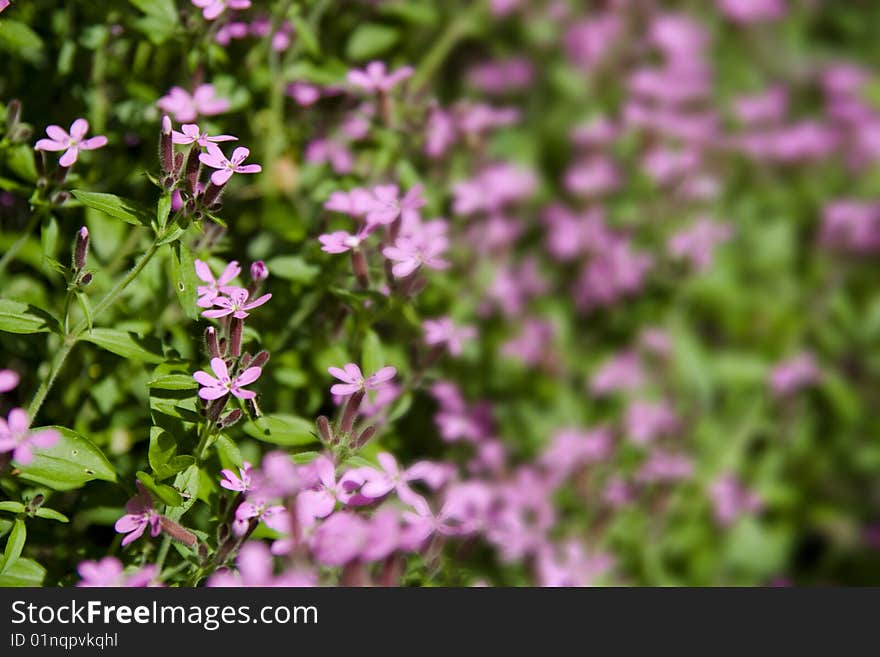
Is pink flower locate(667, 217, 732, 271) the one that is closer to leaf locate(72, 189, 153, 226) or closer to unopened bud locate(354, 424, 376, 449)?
Result: unopened bud locate(354, 424, 376, 449)

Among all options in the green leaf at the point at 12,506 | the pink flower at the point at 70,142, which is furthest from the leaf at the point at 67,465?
the pink flower at the point at 70,142

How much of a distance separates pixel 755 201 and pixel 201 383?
193 centimetres

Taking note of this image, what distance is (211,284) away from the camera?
42.1 inches

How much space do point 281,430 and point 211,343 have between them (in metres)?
0.16

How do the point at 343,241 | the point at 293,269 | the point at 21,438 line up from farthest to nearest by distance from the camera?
the point at 293,269 < the point at 343,241 < the point at 21,438

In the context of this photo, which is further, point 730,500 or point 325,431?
point 730,500

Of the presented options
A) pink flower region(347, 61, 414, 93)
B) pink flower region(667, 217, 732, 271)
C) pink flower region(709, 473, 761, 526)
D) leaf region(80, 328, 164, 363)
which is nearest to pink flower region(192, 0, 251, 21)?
pink flower region(347, 61, 414, 93)

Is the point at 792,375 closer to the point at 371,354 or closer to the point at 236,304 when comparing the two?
the point at 371,354

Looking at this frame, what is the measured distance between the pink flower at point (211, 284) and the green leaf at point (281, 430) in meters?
0.17

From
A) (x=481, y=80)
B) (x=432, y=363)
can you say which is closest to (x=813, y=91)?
(x=481, y=80)

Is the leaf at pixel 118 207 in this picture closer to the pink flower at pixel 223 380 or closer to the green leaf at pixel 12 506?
the pink flower at pixel 223 380

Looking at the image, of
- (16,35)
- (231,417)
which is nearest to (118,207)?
(231,417)

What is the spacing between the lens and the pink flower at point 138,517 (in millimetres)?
981

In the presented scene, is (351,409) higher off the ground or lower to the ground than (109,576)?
higher
